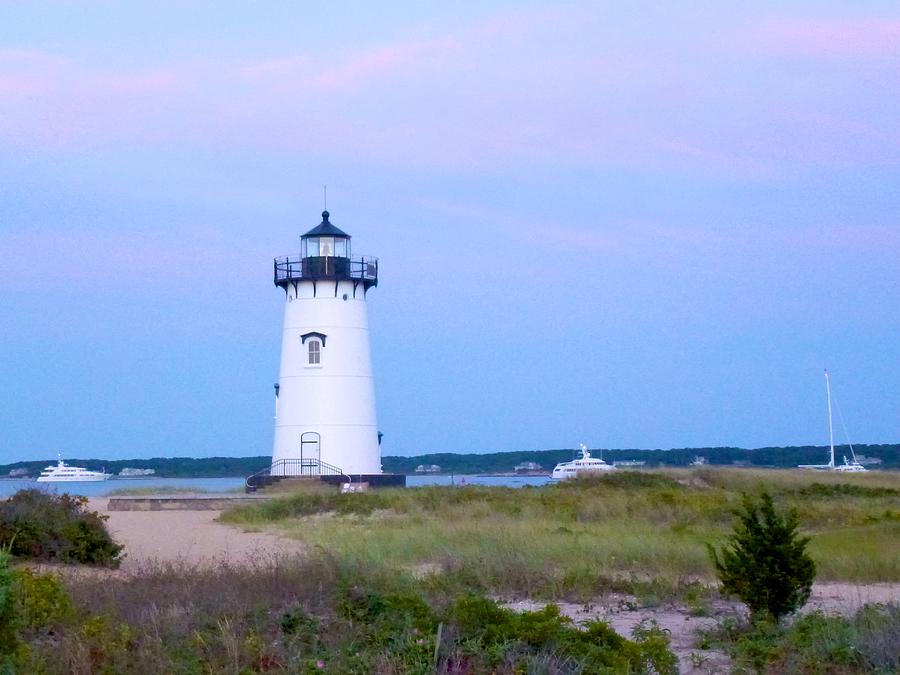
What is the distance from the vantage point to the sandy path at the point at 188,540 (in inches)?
695

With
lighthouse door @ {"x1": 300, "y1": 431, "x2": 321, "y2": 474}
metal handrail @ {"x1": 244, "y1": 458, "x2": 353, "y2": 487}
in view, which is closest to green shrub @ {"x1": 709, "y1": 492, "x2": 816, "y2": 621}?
metal handrail @ {"x1": 244, "y1": 458, "x2": 353, "y2": 487}

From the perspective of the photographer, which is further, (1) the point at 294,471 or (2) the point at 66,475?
(2) the point at 66,475

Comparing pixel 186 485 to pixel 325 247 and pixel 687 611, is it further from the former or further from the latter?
pixel 687 611

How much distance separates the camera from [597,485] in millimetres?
36219

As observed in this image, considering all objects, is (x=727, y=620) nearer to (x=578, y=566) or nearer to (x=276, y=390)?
(x=578, y=566)

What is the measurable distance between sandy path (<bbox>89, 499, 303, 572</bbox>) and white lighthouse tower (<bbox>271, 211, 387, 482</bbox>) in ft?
24.1

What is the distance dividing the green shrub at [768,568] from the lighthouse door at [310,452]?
30.5m

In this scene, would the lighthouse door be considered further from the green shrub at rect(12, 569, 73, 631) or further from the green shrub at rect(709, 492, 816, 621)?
the green shrub at rect(12, 569, 73, 631)

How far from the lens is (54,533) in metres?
16.8

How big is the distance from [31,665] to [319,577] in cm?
380

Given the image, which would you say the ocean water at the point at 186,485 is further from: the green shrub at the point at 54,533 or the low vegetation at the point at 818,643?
the low vegetation at the point at 818,643

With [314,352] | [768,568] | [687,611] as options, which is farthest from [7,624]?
[314,352]

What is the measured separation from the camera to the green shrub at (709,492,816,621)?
36.7ft

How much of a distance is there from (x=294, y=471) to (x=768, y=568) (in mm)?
31580
